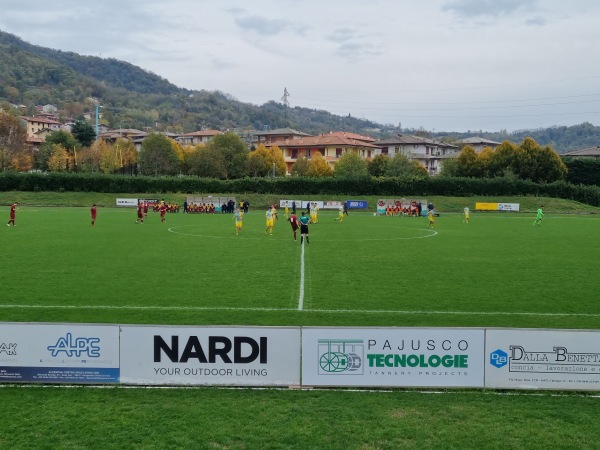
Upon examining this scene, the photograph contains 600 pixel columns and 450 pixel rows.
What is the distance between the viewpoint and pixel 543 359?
35.5ft

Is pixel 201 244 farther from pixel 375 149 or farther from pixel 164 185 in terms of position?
pixel 375 149

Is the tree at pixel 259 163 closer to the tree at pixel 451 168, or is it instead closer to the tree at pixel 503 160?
the tree at pixel 451 168

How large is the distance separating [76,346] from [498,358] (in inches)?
293

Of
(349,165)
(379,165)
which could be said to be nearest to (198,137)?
(379,165)

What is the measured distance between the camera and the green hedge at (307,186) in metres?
79.7

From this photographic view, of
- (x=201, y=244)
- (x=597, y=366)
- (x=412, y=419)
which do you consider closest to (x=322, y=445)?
(x=412, y=419)

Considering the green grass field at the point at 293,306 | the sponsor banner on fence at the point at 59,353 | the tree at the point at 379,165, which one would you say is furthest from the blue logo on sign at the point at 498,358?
the tree at the point at 379,165

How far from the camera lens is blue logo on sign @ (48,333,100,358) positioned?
10.9m

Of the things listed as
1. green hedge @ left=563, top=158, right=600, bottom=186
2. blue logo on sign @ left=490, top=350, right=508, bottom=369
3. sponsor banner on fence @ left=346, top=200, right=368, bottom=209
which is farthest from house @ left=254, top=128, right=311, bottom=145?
blue logo on sign @ left=490, top=350, right=508, bottom=369

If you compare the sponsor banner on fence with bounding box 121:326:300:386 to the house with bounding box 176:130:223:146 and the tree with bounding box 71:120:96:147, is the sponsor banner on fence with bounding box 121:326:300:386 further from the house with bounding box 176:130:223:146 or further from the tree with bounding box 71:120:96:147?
the house with bounding box 176:130:223:146

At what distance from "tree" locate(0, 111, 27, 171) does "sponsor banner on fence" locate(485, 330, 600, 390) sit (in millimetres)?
100301

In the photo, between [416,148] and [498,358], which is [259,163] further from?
[498,358]

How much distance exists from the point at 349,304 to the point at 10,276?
12.2m

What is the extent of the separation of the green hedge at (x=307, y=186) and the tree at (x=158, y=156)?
1006 inches
